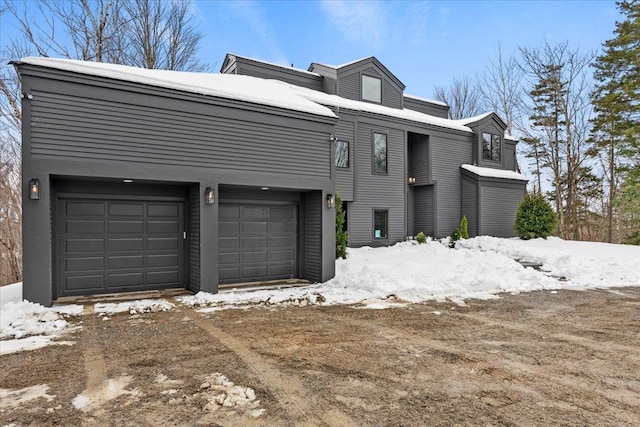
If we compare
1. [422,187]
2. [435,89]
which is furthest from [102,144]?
[435,89]

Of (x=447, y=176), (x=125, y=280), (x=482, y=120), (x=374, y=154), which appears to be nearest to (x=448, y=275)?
(x=374, y=154)

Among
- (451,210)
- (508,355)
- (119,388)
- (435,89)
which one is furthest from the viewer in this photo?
(435,89)

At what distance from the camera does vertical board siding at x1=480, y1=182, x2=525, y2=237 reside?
17297 mm

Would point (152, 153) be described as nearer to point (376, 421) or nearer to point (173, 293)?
point (173, 293)

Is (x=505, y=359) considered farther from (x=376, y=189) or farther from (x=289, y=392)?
(x=376, y=189)

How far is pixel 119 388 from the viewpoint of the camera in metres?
3.46

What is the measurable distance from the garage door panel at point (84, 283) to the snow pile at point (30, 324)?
3.00 ft

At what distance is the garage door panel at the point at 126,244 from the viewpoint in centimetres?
784

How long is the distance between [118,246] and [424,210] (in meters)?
13.1

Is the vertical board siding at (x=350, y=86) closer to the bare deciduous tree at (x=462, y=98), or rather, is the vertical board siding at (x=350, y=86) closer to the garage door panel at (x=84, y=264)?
the garage door panel at (x=84, y=264)

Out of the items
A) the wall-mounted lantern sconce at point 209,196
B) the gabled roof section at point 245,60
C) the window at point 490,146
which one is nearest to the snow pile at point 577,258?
the window at point 490,146

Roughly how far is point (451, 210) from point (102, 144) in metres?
14.6

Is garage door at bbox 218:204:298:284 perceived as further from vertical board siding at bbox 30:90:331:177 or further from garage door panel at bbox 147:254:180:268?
vertical board siding at bbox 30:90:331:177

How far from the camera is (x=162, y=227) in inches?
332
